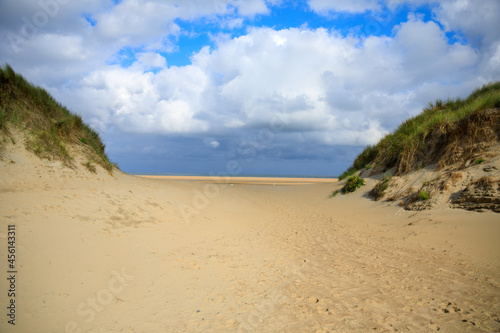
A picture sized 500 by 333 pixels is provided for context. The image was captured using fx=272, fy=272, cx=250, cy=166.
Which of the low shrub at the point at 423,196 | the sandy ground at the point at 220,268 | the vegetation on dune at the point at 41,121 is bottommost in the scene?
the sandy ground at the point at 220,268

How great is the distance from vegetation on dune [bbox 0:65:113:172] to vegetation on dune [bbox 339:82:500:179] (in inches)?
479

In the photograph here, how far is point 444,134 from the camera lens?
10.4 m

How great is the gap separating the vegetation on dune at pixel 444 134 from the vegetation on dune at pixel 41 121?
39.9 ft

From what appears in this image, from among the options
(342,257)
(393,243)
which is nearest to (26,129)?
(342,257)

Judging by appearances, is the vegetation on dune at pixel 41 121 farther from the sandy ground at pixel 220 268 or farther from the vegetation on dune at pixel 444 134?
the vegetation on dune at pixel 444 134

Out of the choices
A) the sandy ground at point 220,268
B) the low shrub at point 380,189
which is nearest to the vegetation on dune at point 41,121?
the sandy ground at point 220,268

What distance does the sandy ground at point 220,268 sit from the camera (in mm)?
3186

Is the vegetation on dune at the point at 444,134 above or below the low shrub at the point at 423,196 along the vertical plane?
above

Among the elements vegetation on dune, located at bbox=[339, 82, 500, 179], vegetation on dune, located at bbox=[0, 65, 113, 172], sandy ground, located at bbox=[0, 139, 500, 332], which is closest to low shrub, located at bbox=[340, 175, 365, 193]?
vegetation on dune, located at bbox=[339, 82, 500, 179]

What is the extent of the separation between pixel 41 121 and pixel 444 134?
14474mm

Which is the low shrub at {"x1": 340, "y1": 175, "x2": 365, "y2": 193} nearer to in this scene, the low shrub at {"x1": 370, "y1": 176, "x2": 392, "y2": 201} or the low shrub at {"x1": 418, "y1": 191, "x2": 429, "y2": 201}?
the low shrub at {"x1": 370, "y1": 176, "x2": 392, "y2": 201}

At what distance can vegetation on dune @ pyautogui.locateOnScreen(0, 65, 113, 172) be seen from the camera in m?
8.29

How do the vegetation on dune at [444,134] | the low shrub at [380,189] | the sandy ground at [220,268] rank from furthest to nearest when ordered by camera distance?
the low shrub at [380,189]
the vegetation on dune at [444,134]
the sandy ground at [220,268]

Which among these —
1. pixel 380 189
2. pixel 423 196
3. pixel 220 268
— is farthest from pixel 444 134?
pixel 220 268
